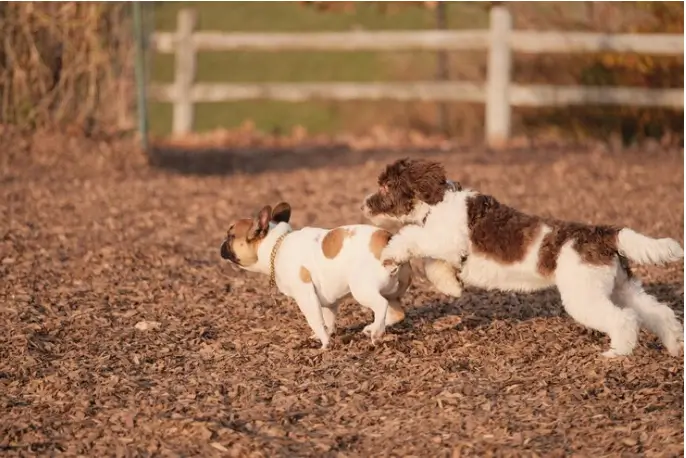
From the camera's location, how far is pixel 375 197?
299 inches

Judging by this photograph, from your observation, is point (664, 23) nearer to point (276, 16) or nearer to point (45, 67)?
point (45, 67)

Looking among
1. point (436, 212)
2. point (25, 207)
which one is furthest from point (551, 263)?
point (25, 207)

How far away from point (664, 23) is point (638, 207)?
20.5ft

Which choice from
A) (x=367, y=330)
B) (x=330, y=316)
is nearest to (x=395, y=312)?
(x=367, y=330)

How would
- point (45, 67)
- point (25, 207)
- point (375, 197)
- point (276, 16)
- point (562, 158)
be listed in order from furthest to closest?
point (276, 16), point (562, 158), point (45, 67), point (25, 207), point (375, 197)

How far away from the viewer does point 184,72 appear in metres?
19.8

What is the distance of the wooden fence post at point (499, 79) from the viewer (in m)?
17.7

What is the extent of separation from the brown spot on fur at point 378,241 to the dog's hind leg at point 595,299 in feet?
3.47

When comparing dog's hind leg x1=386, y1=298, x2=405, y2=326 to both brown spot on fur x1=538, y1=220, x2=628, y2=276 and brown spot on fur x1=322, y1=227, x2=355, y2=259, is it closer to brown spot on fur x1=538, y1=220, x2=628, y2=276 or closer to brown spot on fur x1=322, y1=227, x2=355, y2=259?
brown spot on fur x1=322, y1=227, x2=355, y2=259

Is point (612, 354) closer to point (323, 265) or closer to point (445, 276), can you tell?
point (445, 276)

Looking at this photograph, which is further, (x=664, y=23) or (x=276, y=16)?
(x=276, y=16)

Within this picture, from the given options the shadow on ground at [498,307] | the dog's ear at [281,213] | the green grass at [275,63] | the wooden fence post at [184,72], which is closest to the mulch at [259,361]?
the shadow on ground at [498,307]

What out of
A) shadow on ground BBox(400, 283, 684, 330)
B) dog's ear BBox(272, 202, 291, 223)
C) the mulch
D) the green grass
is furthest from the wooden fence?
dog's ear BBox(272, 202, 291, 223)

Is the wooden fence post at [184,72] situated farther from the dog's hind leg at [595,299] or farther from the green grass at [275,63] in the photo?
the dog's hind leg at [595,299]
